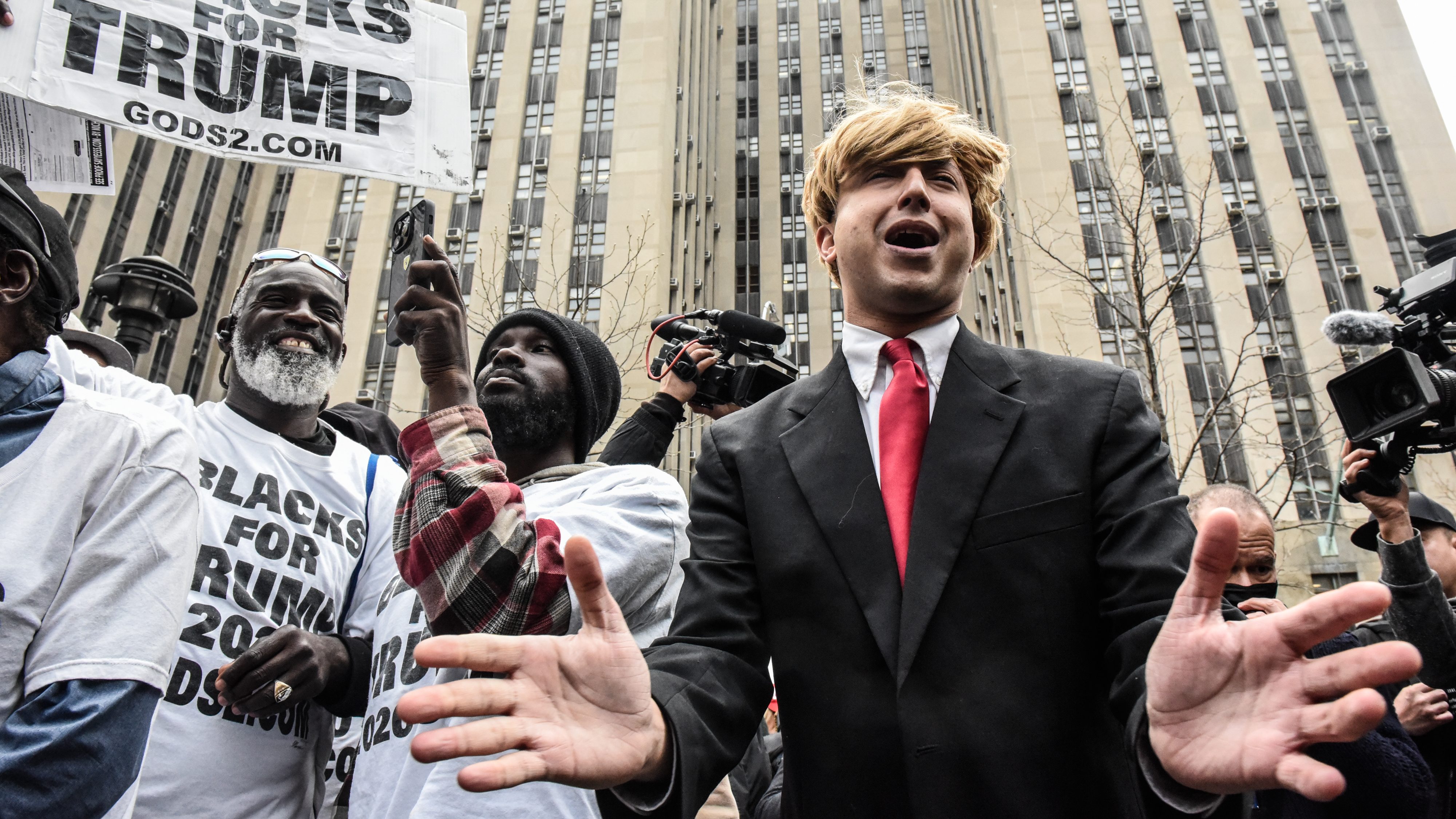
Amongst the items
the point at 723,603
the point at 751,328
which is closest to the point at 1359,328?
the point at 751,328

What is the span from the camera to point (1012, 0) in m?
37.0

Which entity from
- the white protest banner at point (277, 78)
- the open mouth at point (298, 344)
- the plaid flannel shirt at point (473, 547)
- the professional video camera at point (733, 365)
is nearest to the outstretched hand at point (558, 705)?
the plaid flannel shirt at point (473, 547)

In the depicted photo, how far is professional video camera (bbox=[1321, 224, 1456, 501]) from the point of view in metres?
3.60

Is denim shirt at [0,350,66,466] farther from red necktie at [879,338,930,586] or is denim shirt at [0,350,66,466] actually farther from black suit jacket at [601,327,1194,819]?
red necktie at [879,338,930,586]

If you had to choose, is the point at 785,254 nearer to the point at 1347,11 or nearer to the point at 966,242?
the point at 1347,11

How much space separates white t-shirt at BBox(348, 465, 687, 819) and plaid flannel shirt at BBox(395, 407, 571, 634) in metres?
0.16

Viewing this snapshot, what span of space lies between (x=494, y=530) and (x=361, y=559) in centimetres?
131

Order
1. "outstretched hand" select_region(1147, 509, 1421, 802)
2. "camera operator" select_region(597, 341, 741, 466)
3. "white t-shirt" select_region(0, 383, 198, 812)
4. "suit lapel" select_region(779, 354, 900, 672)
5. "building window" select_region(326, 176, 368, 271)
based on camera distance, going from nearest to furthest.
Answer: "outstretched hand" select_region(1147, 509, 1421, 802) < "suit lapel" select_region(779, 354, 900, 672) < "white t-shirt" select_region(0, 383, 198, 812) < "camera operator" select_region(597, 341, 741, 466) < "building window" select_region(326, 176, 368, 271)

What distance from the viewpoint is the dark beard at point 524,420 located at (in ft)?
9.91

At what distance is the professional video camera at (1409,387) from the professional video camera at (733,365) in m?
2.48

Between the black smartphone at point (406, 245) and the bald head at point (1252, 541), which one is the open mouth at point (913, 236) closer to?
the black smartphone at point (406, 245)

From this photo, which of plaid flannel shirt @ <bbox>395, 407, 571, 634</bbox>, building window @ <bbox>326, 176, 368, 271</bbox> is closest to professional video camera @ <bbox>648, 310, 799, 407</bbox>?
plaid flannel shirt @ <bbox>395, 407, 571, 634</bbox>

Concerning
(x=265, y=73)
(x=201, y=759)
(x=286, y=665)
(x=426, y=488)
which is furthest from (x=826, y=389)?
(x=265, y=73)

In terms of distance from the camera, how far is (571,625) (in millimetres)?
2303
